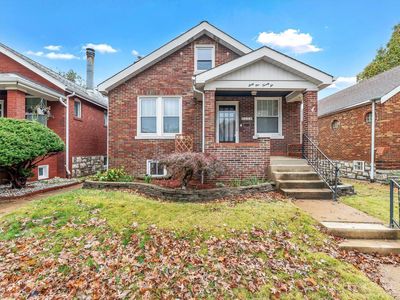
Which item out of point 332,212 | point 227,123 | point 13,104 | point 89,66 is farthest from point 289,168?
point 89,66

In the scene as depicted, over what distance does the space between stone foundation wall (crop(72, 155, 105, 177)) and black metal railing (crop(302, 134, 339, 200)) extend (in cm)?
1108

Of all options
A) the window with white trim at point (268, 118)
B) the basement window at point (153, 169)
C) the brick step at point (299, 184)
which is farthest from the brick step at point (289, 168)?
the basement window at point (153, 169)

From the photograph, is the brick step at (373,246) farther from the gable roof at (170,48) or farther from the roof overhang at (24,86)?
the roof overhang at (24,86)

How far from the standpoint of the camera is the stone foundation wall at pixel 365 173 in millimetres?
10156

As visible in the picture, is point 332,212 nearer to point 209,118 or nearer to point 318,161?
point 318,161

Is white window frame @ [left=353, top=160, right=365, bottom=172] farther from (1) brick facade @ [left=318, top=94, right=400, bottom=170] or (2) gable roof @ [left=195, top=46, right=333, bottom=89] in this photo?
(2) gable roof @ [left=195, top=46, right=333, bottom=89]

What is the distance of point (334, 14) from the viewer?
46.9 feet

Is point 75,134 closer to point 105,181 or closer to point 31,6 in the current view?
point 105,181

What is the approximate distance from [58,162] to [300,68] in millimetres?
11737

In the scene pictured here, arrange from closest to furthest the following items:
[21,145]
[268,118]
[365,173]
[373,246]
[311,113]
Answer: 1. [373,246]
2. [21,145]
3. [311,113]
4. [268,118]
5. [365,173]

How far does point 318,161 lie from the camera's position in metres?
7.90

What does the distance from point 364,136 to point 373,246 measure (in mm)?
9070

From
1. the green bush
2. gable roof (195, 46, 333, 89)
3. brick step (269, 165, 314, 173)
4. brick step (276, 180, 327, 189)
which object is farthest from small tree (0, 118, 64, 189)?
brick step (276, 180, 327, 189)

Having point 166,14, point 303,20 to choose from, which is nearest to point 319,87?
point 303,20
